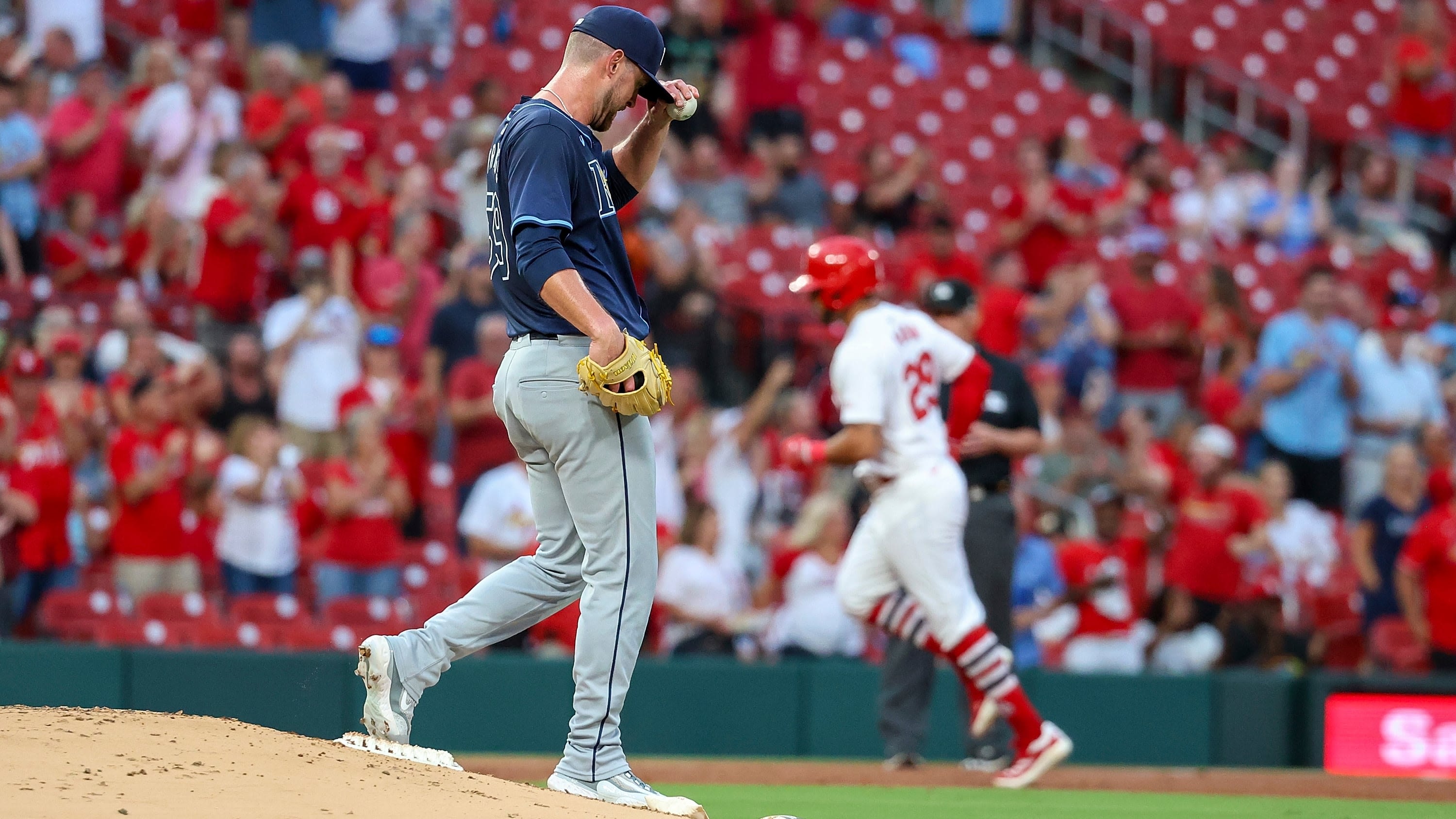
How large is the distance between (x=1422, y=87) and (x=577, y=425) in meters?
14.1

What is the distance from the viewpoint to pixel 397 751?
4812mm

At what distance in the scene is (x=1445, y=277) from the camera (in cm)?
1524

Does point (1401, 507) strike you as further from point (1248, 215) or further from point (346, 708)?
point (346, 708)

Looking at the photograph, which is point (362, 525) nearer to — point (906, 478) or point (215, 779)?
point (906, 478)

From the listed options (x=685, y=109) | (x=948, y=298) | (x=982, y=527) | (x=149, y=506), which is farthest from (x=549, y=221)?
(x=149, y=506)

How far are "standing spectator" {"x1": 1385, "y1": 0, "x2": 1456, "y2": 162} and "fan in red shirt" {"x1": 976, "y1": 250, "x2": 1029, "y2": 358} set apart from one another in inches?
247

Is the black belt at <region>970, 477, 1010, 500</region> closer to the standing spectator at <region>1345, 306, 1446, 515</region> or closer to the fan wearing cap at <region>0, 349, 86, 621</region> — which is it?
the fan wearing cap at <region>0, 349, 86, 621</region>

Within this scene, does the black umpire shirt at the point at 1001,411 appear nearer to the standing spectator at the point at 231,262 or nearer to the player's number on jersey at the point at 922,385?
the player's number on jersey at the point at 922,385

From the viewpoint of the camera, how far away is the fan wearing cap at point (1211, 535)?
34.7 ft

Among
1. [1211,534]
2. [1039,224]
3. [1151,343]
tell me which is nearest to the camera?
[1211,534]

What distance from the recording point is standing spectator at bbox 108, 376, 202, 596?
9.61m

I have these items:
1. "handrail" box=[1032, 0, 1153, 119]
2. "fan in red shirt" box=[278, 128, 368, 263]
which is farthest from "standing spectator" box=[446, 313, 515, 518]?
"handrail" box=[1032, 0, 1153, 119]

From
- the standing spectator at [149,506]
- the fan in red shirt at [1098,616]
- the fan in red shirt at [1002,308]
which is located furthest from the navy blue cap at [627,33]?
the fan in red shirt at [1002,308]

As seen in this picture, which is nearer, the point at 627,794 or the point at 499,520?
the point at 627,794
